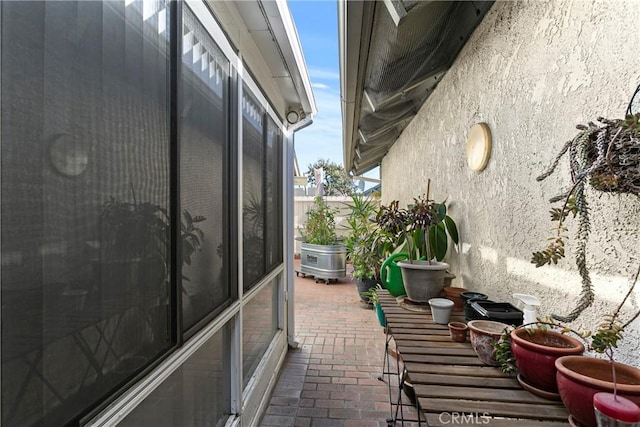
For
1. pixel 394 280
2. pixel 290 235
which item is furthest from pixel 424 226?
pixel 290 235

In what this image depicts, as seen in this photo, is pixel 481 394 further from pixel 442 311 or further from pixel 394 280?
pixel 394 280

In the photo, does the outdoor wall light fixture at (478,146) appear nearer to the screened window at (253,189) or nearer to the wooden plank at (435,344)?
the wooden plank at (435,344)

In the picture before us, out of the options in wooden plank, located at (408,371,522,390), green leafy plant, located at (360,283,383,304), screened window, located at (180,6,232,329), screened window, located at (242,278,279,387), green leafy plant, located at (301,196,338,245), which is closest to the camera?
wooden plank, located at (408,371,522,390)

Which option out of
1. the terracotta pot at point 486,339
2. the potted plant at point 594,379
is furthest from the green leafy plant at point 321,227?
the potted plant at point 594,379

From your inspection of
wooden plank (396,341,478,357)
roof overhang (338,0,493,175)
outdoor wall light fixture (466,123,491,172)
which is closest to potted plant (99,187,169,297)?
wooden plank (396,341,478,357)

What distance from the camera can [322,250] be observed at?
21.7 ft

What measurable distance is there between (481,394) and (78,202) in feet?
3.96

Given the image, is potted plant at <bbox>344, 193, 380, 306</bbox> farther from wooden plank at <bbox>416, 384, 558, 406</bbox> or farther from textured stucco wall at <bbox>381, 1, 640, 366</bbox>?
wooden plank at <bbox>416, 384, 558, 406</bbox>

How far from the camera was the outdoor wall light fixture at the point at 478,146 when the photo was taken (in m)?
1.95

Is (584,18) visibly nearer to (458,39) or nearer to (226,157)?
(458,39)

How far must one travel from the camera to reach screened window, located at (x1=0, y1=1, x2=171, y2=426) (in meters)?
0.57

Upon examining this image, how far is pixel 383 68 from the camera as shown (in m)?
2.68

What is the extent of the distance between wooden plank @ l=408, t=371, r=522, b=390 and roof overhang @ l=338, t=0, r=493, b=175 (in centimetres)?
171

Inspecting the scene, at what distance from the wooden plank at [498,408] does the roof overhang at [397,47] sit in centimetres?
178
